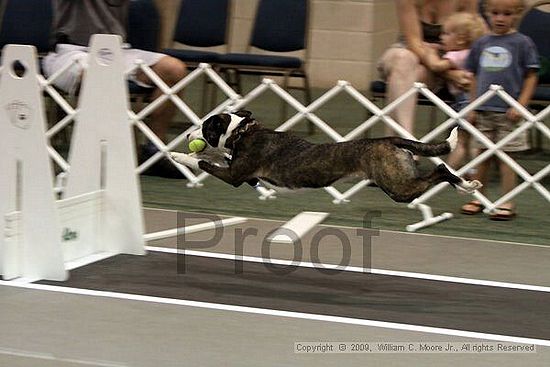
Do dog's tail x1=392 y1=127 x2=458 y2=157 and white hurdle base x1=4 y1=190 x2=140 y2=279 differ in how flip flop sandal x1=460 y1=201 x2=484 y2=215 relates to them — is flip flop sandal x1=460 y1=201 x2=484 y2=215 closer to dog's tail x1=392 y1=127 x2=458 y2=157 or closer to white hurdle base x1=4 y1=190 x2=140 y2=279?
dog's tail x1=392 y1=127 x2=458 y2=157

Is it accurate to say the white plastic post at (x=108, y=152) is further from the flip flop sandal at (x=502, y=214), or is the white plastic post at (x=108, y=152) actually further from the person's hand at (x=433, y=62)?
the person's hand at (x=433, y=62)

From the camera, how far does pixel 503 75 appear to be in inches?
199

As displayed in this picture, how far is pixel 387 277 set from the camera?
396 centimetres

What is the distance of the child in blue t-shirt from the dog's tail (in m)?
1.38

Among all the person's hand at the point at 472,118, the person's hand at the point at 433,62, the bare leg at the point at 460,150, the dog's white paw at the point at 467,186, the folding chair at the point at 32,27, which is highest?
the folding chair at the point at 32,27

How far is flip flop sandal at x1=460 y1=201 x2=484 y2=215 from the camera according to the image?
508 cm

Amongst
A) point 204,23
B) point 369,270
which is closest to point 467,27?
point 204,23

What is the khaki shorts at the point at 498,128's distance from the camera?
5.10m

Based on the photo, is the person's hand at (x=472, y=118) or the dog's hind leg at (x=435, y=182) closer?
the dog's hind leg at (x=435, y=182)

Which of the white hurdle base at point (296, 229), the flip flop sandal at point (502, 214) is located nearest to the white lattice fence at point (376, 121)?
the flip flop sandal at point (502, 214)

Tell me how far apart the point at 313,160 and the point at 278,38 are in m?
3.23

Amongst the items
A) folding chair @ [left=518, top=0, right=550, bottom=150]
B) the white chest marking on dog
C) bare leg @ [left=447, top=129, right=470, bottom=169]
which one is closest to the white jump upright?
the white chest marking on dog

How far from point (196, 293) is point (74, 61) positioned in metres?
2.29

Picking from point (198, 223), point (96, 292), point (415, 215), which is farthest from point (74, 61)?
point (96, 292)
